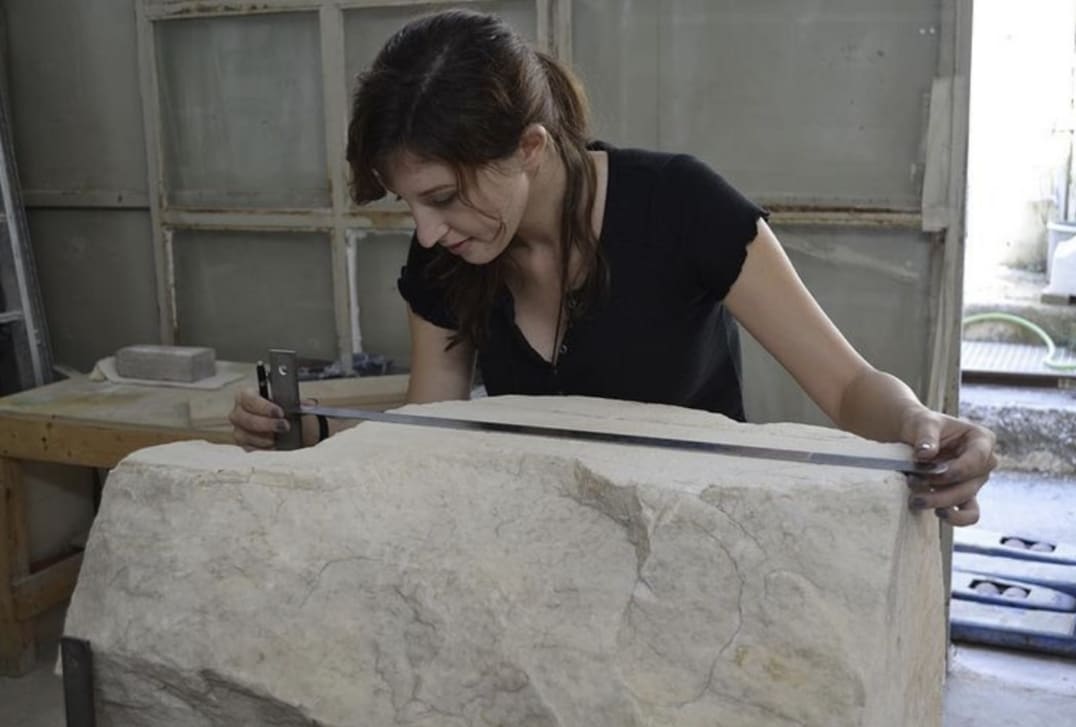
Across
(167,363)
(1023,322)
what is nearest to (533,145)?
(167,363)

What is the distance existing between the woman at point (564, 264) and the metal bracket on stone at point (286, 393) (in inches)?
0.8

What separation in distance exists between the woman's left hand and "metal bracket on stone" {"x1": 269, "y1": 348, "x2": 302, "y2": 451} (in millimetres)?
806

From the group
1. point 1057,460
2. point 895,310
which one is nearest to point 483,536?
point 895,310

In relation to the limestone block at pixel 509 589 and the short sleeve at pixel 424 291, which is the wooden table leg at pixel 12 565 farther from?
the limestone block at pixel 509 589

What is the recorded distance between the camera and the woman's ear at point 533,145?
1.48 meters

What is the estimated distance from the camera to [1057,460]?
432 centimetres

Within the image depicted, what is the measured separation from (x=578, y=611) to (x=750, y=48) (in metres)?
1.92

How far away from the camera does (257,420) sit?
1.56 metres

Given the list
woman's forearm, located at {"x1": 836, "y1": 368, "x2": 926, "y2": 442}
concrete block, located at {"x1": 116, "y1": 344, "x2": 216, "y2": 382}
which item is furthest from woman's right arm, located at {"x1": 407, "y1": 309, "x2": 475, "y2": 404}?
concrete block, located at {"x1": 116, "y1": 344, "x2": 216, "y2": 382}

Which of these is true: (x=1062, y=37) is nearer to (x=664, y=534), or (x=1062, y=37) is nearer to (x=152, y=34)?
(x=152, y=34)

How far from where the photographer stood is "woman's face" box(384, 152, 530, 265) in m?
1.44

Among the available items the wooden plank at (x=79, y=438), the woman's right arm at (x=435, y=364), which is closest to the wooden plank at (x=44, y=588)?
the wooden plank at (x=79, y=438)

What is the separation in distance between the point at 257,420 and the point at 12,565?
1.80m

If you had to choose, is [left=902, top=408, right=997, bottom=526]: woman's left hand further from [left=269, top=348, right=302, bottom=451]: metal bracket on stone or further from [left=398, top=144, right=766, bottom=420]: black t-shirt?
[left=269, top=348, right=302, bottom=451]: metal bracket on stone
